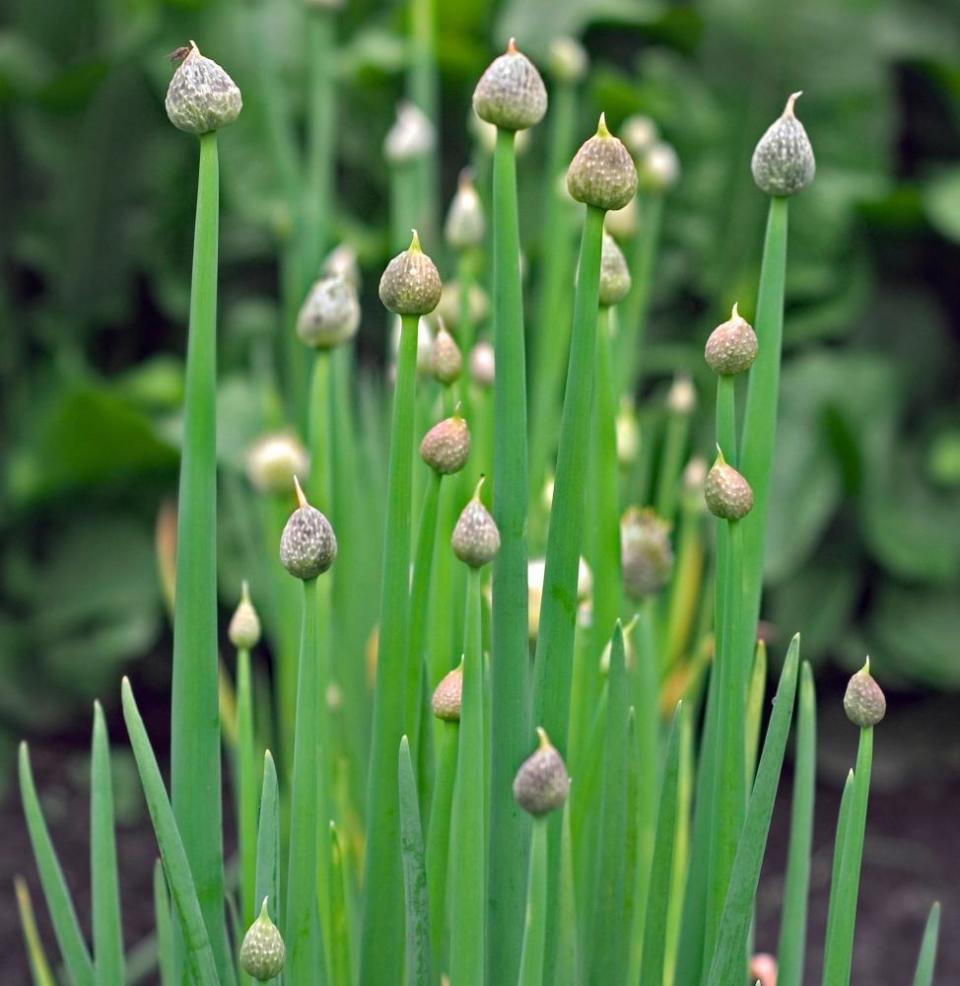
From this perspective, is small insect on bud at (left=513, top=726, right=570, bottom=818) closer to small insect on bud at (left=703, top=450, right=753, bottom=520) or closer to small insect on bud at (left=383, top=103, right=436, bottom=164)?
small insect on bud at (left=703, top=450, right=753, bottom=520)

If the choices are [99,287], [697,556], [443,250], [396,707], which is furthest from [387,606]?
[99,287]

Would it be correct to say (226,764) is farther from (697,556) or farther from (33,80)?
(33,80)

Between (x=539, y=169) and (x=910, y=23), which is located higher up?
(x=910, y=23)

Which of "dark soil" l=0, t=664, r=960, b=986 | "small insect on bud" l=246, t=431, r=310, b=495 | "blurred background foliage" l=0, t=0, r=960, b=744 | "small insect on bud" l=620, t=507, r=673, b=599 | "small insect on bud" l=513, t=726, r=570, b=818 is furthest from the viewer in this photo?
"blurred background foliage" l=0, t=0, r=960, b=744

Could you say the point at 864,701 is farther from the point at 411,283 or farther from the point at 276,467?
the point at 276,467

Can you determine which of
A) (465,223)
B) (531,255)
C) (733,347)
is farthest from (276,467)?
(531,255)

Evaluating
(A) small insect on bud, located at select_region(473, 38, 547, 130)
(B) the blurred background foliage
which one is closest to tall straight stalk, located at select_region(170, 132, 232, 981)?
(A) small insect on bud, located at select_region(473, 38, 547, 130)
